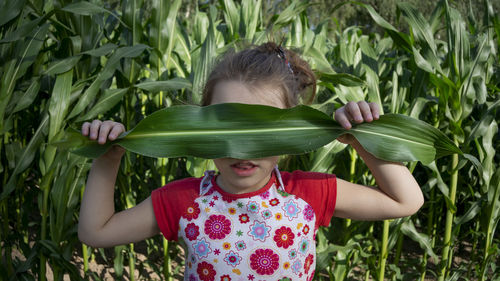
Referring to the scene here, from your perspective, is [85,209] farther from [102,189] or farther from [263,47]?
[263,47]

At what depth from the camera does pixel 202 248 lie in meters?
1.01

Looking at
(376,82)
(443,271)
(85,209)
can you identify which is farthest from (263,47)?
(443,271)

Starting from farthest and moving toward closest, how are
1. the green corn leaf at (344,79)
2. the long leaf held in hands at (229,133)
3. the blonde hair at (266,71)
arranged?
the green corn leaf at (344,79) → the blonde hair at (266,71) → the long leaf held in hands at (229,133)

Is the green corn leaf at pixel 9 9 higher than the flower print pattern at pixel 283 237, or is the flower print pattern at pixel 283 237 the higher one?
the green corn leaf at pixel 9 9

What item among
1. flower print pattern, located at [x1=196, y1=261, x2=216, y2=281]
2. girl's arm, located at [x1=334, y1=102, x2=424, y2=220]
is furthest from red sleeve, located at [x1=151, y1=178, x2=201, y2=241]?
girl's arm, located at [x1=334, y1=102, x2=424, y2=220]

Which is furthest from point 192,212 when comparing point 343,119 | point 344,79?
point 344,79

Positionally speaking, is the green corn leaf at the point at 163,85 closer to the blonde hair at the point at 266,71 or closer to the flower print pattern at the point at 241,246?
the blonde hair at the point at 266,71

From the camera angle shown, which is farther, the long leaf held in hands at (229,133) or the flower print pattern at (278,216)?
the flower print pattern at (278,216)

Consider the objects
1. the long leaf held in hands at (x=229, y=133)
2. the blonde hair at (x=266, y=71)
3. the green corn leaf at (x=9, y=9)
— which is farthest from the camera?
the green corn leaf at (x=9, y=9)

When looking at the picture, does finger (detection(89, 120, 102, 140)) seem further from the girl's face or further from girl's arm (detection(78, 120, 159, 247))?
the girl's face

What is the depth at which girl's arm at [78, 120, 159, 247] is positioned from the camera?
3.22 feet

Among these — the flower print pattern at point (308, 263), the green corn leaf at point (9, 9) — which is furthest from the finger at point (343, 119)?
the green corn leaf at point (9, 9)

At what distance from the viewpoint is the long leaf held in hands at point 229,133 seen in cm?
85

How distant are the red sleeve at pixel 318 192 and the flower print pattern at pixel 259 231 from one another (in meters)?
0.12
